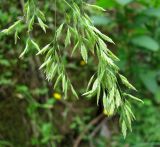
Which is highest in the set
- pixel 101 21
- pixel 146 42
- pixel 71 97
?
pixel 101 21

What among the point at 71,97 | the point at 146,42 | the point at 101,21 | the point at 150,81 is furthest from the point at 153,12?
the point at 71,97

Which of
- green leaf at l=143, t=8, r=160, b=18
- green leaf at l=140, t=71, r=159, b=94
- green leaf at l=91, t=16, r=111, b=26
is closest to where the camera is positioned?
green leaf at l=143, t=8, r=160, b=18

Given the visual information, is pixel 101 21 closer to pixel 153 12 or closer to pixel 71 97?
pixel 153 12

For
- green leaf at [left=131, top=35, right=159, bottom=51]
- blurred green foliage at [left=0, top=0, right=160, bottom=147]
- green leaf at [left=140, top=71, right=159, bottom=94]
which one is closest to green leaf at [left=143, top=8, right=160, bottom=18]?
blurred green foliage at [left=0, top=0, right=160, bottom=147]

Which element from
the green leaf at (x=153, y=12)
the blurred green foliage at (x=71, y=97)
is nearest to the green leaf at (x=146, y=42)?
the blurred green foliage at (x=71, y=97)

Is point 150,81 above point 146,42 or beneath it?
beneath

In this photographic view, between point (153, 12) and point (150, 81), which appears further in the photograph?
point (150, 81)

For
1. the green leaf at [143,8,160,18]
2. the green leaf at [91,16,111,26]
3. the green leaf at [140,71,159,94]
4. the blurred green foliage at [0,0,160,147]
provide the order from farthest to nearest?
the green leaf at [140,71,159,94], the green leaf at [91,16,111,26], the green leaf at [143,8,160,18], the blurred green foliage at [0,0,160,147]

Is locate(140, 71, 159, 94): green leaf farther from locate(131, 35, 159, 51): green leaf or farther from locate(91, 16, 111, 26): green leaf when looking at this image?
locate(91, 16, 111, 26): green leaf

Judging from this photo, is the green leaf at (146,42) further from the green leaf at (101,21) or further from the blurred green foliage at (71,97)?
the green leaf at (101,21)
